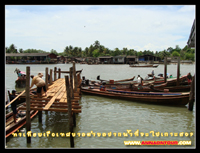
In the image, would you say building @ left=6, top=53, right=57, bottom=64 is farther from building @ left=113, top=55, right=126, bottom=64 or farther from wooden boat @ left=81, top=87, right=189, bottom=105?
wooden boat @ left=81, top=87, right=189, bottom=105

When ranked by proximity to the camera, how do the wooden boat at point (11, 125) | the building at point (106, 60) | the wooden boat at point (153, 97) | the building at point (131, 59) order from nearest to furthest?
the wooden boat at point (11, 125)
the wooden boat at point (153, 97)
the building at point (131, 59)
the building at point (106, 60)

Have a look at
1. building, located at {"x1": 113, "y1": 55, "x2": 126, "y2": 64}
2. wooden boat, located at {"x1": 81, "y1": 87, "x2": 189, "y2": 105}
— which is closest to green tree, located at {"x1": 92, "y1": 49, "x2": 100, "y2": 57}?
building, located at {"x1": 113, "y1": 55, "x2": 126, "y2": 64}

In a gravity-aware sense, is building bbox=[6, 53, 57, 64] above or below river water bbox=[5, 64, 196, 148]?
above

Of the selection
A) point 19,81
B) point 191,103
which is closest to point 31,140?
point 191,103

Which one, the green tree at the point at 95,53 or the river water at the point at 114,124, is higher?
the green tree at the point at 95,53

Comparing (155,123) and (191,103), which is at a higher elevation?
(191,103)

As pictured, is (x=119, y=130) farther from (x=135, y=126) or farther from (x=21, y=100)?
(x=21, y=100)

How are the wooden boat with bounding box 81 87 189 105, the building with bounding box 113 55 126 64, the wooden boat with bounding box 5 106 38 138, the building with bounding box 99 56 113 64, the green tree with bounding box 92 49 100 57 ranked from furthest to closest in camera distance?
the green tree with bounding box 92 49 100 57 → the building with bounding box 99 56 113 64 → the building with bounding box 113 55 126 64 → the wooden boat with bounding box 81 87 189 105 → the wooden boat with bounding box 5 106 38 138

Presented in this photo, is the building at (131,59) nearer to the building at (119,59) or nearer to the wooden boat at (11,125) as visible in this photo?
the building at (119,59)

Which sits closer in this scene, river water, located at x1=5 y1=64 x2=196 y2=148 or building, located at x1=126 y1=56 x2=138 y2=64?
river water, located at x1=5 y1=64 x2=196 y2=148

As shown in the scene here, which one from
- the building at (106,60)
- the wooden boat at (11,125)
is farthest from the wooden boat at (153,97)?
the building at (106,60)

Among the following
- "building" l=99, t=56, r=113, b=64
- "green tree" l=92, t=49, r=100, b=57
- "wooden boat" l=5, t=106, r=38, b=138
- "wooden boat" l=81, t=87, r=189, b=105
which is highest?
"green tree" l=92, t=49, r=100, b=57

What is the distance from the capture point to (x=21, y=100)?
43.6 ft
